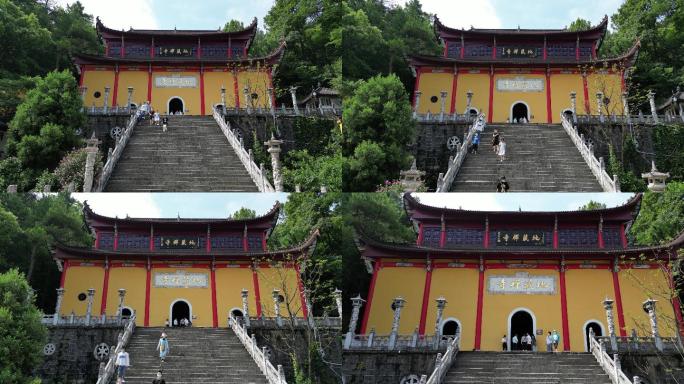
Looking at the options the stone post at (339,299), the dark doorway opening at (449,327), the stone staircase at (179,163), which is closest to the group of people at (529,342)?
the dark doorway opening at (449,327)

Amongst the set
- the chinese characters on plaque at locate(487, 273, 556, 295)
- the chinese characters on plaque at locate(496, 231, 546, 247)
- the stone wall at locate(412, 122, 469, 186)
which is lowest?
the chinese characters on plaque at locate(487, 273, 556, 295)

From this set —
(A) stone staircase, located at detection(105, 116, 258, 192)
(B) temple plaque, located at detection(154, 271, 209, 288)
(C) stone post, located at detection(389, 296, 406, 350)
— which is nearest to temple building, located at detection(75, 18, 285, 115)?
(A) stone staircase, located at detection(105, 116, 258, 192)

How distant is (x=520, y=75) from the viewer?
40438 mm

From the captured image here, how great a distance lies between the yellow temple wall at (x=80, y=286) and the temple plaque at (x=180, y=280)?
80.0 inches

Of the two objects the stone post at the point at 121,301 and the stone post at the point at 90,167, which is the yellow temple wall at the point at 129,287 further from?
the stone post at the point at 90,167

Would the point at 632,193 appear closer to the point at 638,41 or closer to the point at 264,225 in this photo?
the point at 638,41

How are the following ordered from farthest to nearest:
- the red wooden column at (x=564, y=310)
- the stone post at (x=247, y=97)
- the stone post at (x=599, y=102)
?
the stone post at (x=247, y=97)
the stone post at (x=599, y=102)
the red wooden column at (x=564, y=310)

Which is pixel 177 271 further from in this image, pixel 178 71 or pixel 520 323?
pixel 520 323

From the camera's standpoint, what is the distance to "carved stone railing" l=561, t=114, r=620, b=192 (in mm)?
29938

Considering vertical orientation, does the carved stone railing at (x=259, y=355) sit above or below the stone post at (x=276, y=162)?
below

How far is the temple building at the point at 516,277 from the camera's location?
105ft

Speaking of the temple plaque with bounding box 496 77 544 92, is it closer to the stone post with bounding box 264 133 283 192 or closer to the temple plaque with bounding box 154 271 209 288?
the stone post with bounding box 264 133 283 192

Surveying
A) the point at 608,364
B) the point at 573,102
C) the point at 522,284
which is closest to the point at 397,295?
the point at 522,284

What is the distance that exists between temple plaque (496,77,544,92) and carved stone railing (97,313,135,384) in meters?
18.2
